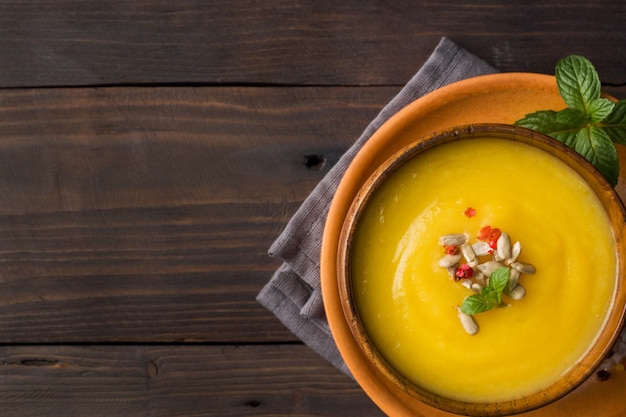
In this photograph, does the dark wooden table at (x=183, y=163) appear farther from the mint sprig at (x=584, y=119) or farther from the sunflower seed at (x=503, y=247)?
the sunflower seed at (x=503, y=247)

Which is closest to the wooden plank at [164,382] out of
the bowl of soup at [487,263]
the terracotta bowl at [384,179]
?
the terracotta bowl at [384,179]

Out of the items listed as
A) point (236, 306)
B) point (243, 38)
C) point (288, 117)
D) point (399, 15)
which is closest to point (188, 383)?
point (236, 306)

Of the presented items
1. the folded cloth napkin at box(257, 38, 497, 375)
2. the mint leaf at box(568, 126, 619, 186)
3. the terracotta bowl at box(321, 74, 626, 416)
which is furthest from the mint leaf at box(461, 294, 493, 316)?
the folded cloth napkin at box(257, 38, 497, 375)

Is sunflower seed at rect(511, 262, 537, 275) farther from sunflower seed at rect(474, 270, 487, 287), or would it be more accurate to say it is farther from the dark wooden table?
the dark wooden table

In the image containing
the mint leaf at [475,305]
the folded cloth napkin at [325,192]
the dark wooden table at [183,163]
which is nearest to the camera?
the mint leaf at [475,305]

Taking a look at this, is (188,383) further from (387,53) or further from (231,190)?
(387,53)

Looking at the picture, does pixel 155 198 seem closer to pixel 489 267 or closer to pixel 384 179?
pixel 384 179
